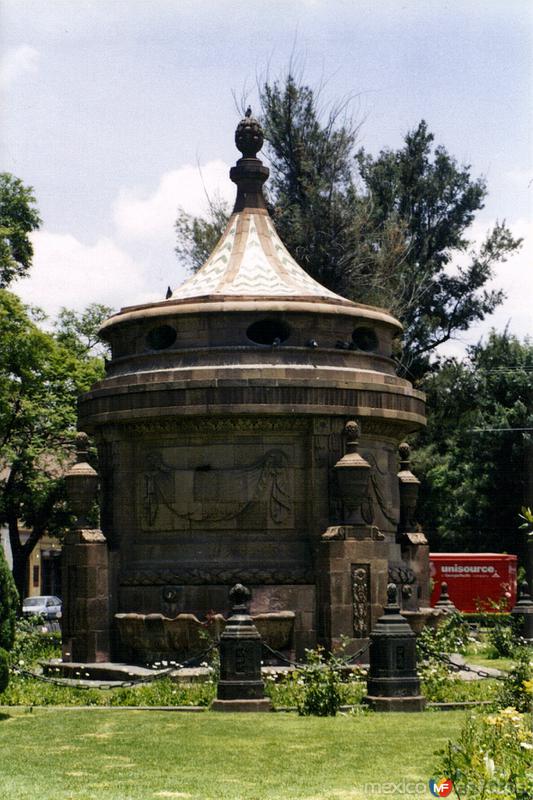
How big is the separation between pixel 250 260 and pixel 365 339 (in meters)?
2.73

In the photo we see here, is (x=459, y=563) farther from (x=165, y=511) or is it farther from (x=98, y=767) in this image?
(x=98, y=767)

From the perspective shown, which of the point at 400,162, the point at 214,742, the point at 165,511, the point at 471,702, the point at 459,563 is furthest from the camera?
the point at 400,162

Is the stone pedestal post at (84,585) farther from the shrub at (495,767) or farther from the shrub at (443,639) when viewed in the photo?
the shrub at (495,767)

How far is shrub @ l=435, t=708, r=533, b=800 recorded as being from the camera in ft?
27.7

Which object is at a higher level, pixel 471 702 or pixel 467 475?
pixel 467 475

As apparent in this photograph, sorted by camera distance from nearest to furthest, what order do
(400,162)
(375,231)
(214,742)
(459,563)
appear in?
(214,742) → (459,563) → (375,231) → (400,162)

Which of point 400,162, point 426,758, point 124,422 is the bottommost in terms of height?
point 426,758

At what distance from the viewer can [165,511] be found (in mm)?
23078

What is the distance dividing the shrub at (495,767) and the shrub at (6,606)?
7.76m

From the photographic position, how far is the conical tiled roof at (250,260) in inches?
969

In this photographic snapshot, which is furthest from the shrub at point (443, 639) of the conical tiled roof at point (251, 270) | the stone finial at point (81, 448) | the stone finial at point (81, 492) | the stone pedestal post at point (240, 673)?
the stone finial at point (81, 448)

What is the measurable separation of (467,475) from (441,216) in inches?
391

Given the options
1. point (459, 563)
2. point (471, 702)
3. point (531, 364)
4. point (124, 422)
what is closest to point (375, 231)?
point (531, 364)

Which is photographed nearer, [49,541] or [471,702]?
[471,702]
